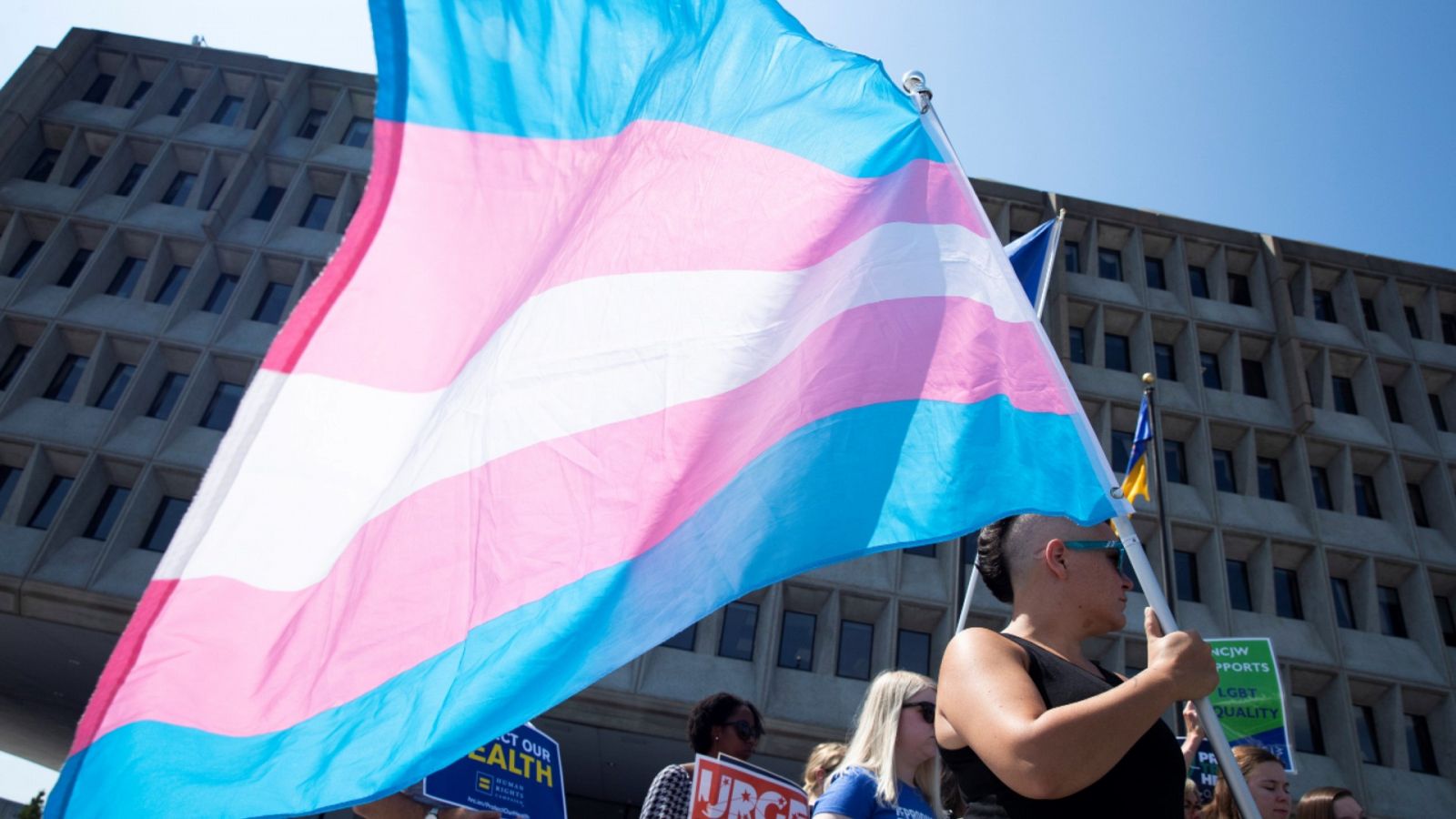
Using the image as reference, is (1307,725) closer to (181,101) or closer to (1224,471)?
(1224,471)

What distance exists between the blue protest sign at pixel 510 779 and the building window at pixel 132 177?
25.7m

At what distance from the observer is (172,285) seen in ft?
81.4

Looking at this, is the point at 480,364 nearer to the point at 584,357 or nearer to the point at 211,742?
the point at 584,357

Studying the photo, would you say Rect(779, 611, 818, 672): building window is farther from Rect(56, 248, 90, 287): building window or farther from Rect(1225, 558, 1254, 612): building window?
Rect(56, 248, 90, 287): building window

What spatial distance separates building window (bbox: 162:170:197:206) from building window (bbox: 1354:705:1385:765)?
97.5 feet

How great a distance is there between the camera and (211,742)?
2512 millimetres

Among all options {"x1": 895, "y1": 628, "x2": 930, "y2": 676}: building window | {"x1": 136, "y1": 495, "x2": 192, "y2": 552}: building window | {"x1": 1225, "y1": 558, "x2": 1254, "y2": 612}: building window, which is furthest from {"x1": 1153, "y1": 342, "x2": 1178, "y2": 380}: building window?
{"x1": 136, "y1": 495, "x2": 192, "y2": 552}: building window

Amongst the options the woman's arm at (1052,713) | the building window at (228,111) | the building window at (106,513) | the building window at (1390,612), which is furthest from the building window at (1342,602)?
the building window at (228,111)

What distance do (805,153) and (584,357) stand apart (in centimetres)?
108

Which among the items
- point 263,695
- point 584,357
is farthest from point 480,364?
point 263,695

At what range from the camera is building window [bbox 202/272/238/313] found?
80.8 feet

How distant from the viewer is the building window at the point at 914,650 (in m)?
21.8

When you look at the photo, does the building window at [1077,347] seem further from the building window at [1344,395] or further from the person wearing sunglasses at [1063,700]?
the person wearing sunglasses at [1063,700]

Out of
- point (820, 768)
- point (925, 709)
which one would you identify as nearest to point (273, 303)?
point (820, 768)
